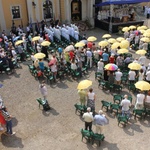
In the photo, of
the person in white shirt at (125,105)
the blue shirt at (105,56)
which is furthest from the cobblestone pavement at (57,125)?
the blue shirt at (105,56)


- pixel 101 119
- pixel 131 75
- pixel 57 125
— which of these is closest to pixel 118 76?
pixel 131 75

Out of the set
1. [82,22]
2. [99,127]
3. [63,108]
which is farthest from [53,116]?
[82,22]

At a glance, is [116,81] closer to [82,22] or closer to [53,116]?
[53,116]

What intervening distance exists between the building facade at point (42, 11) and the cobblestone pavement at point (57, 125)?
11682mm

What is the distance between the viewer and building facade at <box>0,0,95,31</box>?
24625 millimetres

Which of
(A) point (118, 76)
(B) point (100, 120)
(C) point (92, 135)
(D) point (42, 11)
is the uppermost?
(D) point (42, 11)

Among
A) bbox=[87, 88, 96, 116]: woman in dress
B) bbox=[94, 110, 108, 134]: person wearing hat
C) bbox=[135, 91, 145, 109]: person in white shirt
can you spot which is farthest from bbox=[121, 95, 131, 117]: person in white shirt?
bbox=[94, 110, 108, 134]: person wearing hat

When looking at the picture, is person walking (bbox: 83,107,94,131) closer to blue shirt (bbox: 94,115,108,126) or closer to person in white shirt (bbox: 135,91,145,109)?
blue shirt (bbox: 94,115,108,126)

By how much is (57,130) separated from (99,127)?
7.26ft

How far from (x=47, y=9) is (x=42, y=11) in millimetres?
789

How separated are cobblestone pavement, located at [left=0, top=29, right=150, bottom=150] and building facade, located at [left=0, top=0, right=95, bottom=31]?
11.7 m

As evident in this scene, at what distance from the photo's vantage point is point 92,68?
17766 mm

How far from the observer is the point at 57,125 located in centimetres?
1184

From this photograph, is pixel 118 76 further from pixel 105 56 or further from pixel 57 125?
pixel 57 125
